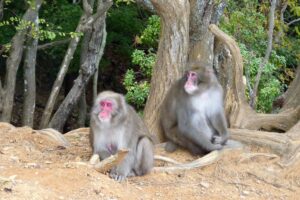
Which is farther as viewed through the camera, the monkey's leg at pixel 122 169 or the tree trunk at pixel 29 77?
the tree trunk at pixel 29 77

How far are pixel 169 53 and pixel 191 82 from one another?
0.93 meters

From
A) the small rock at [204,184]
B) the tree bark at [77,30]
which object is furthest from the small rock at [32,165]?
the tree bark at [77,30]

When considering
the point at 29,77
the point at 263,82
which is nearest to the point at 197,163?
the point at 263,82

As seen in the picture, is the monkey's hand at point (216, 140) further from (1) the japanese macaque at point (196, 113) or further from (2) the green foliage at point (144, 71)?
(2) the green foliage at point (144, 71)

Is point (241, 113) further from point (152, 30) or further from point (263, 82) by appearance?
point (152, 30)

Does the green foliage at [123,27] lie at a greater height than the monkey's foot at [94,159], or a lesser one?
greater

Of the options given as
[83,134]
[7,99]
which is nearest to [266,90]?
[83,134]

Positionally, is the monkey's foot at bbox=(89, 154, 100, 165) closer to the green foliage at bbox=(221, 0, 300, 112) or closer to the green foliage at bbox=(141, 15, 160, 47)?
the green foliage at bbox=(221, 0, 300, 112)

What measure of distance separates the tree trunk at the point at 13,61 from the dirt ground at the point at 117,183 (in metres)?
3.06

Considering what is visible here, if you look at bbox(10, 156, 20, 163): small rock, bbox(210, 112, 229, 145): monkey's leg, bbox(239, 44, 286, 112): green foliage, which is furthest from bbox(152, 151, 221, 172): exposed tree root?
bbox(239, 44, 286, 112): green foliage

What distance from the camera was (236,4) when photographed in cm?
1266

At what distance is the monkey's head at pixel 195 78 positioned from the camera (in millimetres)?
7332

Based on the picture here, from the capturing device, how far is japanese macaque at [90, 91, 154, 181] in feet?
20.9

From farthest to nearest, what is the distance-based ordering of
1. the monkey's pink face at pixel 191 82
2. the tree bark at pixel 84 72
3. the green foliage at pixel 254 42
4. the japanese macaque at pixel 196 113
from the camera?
the tree bark at pixel 84 72, the green foliage at pixel 254 42, the japanese macaque at pixel 196 113, the monkey's pink face at pixel 191 82
